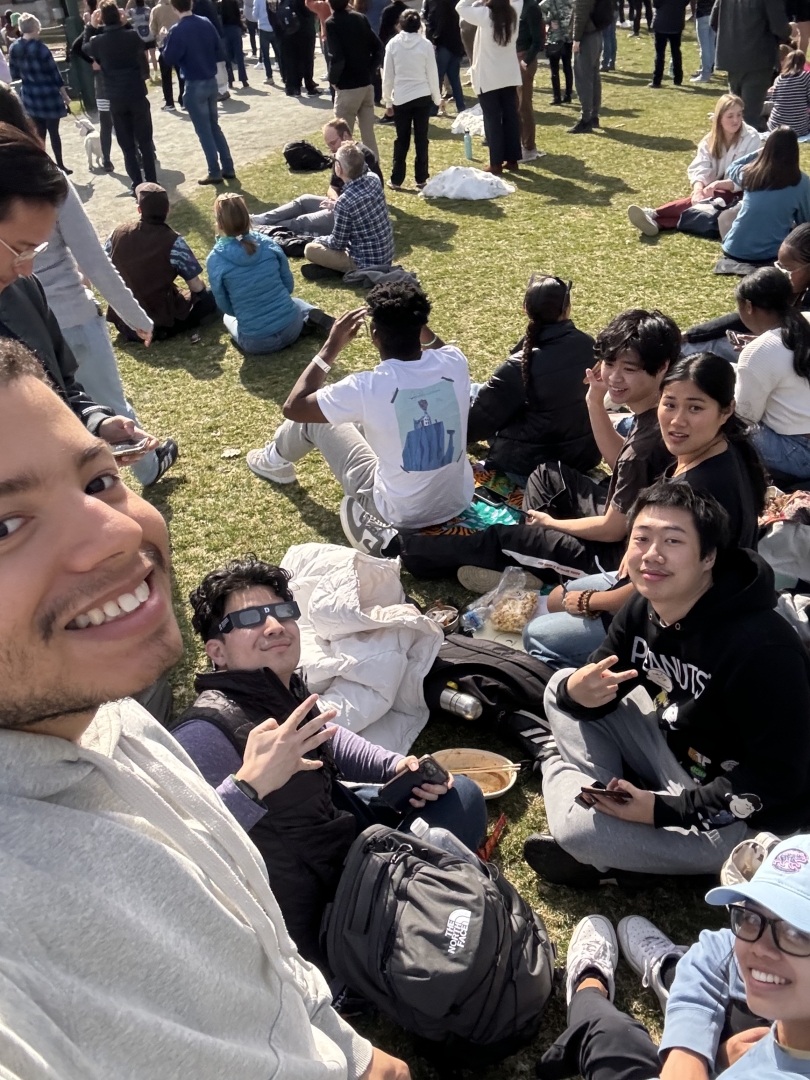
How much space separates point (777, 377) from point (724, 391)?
119 cm

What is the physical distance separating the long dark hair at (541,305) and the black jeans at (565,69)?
1070 cm

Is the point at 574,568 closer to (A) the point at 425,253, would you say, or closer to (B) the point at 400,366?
(B) the point at 400,366

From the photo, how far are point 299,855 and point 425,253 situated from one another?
23.7 ft

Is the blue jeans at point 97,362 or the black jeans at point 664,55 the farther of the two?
the black jeans at point 664,55

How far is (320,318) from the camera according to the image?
23.1ft

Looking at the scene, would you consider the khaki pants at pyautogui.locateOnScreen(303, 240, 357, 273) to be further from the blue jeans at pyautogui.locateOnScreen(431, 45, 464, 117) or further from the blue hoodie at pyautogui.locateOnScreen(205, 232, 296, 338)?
the blue jeans at pyautogui.locateOnScreen(431, 45, 464, 117)

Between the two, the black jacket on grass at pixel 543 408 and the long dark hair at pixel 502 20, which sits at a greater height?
the long dark hair at pixel 502 20

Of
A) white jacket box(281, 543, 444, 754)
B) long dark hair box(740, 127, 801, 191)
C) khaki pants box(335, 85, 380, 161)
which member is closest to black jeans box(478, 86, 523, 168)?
khaki pants box(335, 85, 380, 161)

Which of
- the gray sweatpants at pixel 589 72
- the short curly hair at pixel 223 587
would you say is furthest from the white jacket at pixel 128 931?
the gray sweatpants at pixel 589 72

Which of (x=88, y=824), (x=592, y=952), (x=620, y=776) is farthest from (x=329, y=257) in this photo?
(x=88, y=824)

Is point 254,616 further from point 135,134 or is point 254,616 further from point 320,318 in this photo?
point 135,134

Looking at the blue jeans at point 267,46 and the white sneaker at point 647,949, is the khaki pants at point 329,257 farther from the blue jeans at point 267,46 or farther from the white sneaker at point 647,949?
the blue jeans at point 267,46

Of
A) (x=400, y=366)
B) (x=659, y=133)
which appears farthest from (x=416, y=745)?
(x=659, y=133)

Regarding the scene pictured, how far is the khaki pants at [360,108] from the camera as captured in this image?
34.0 feet
